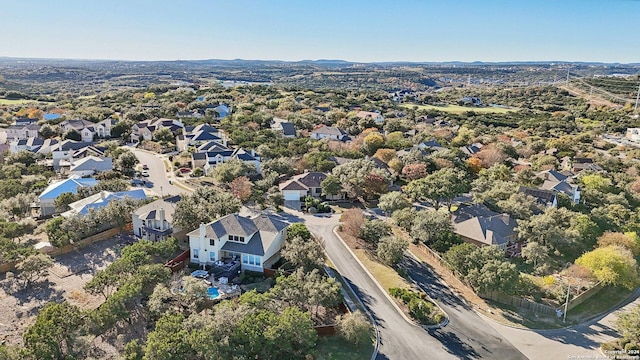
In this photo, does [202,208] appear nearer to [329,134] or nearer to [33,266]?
[33,266]

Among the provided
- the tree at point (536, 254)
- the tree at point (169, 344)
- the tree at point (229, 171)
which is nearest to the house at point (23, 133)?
the tree at point (229, 171)

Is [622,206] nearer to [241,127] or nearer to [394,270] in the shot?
[394,270]

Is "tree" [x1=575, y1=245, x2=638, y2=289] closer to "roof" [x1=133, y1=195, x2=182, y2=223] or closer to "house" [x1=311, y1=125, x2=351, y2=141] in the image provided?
"roof" [x1=133, y1=195, x2=182, y2=223]

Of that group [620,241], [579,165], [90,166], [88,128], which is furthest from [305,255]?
[88,128]

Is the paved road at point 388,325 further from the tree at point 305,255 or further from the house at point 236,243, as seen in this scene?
the house at point 236,243

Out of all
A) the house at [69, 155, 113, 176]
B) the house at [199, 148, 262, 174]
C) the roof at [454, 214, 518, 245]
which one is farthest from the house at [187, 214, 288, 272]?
the house at [69, 155, 113, 176]

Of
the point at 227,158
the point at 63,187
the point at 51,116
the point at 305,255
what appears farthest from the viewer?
the point at 51,116
